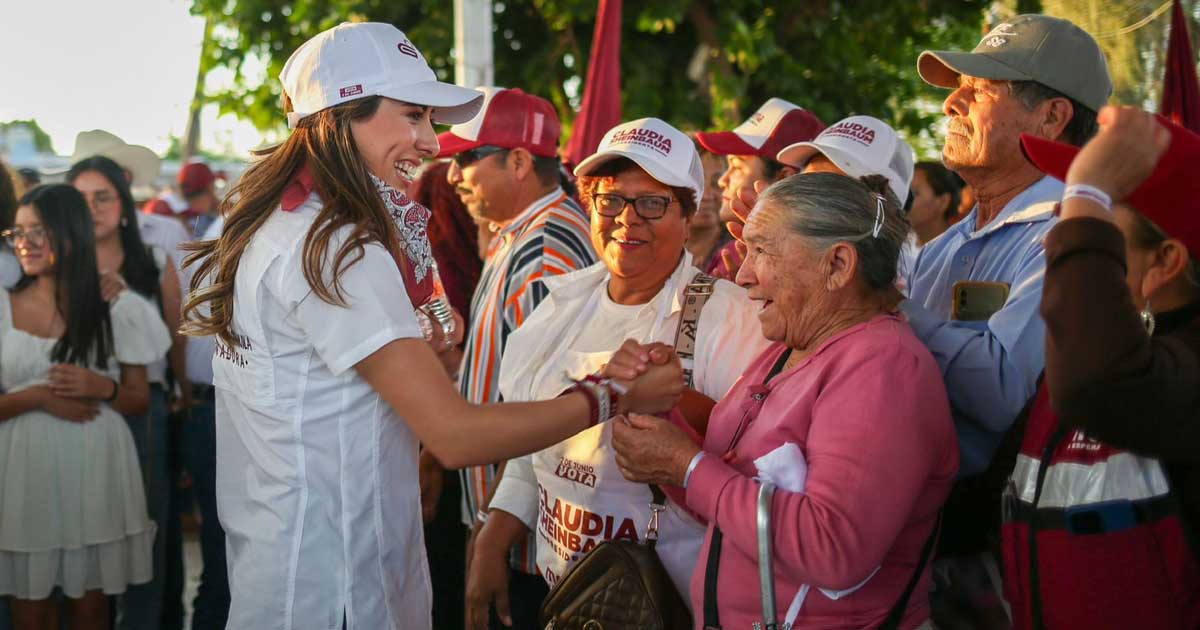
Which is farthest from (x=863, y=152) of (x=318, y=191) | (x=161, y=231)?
(x=161, y=231)

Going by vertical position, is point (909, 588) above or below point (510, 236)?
below

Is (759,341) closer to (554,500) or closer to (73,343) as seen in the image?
(554,500)

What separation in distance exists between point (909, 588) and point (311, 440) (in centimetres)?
130

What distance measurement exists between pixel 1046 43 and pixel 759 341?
3.49ft

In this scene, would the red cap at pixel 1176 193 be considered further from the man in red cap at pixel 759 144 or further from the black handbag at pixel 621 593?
the man in red cap at pixel 759 144

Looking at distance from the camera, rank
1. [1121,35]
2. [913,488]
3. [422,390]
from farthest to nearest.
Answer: [1121,35] < [422,390] < [913,488]

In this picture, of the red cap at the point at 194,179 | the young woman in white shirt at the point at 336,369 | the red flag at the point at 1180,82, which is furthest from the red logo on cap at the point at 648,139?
the red cap at the point at 194,179

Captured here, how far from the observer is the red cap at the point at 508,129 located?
4.46 metres

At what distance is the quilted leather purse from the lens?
2.50 metres

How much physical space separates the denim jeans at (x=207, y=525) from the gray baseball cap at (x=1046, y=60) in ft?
10.2

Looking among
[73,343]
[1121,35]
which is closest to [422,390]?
[73,343]

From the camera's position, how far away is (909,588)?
2.26 metres

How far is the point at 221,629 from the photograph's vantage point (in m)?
4.71

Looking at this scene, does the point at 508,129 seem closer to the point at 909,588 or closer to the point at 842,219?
the point at 842,219
